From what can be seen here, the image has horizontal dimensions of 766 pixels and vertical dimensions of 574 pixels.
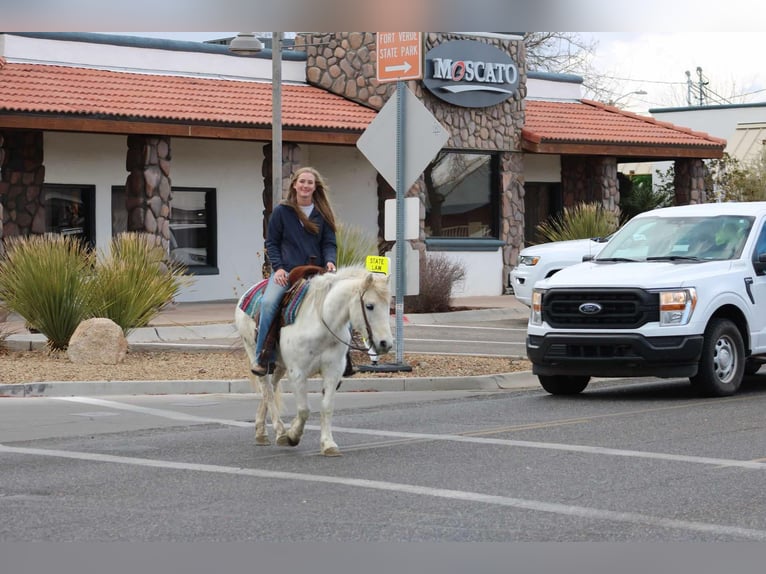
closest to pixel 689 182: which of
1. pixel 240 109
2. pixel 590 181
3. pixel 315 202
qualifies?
pixel 590 181

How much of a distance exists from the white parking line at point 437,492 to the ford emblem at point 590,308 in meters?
5.19

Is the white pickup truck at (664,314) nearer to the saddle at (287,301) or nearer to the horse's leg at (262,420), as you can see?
the horse's leg at (262,420)

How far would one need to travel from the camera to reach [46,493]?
7.68 meters

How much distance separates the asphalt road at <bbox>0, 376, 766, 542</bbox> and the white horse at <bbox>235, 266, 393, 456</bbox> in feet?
1.60

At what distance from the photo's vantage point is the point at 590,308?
502 inches

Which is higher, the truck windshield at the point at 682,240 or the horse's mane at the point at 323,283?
the truck windshield at the point at 682,240

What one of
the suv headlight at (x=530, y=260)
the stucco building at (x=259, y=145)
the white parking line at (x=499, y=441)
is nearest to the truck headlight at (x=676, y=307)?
the white parking line at (x=499, y=441)

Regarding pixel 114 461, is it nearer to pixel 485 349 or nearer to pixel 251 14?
pixel 251 14

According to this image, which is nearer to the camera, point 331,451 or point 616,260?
point 331,451

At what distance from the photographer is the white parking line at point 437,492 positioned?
254 inches

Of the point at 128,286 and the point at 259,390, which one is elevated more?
the point at 128,286

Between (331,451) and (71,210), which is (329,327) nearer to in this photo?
(331,451)

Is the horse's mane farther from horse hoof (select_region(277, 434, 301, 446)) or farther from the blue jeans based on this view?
horse hoof (select_region(277, 434, 301, 446))

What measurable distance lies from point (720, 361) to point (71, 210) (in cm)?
1566
